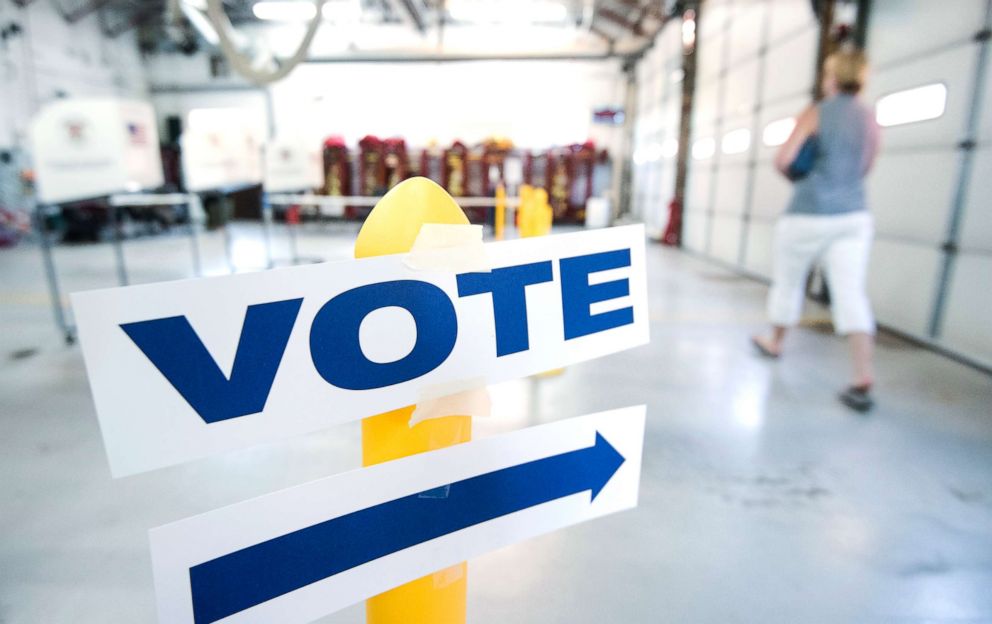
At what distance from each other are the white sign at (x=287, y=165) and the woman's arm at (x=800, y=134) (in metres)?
5.01

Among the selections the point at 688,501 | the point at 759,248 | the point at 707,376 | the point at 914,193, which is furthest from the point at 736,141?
the point at 688,501

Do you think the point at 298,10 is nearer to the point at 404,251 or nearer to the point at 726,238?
the point at 726,238

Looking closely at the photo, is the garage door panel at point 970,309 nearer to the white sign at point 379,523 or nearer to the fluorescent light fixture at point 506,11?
the white sign at point 379,523

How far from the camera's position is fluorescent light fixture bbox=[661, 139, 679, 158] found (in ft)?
30.0

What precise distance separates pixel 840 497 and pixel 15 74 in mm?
13714

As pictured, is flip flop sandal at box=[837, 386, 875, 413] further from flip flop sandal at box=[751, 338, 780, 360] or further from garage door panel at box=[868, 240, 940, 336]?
garage door panel at box=[868, 240, 940, 336]

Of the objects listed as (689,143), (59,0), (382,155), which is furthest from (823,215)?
(59,0)

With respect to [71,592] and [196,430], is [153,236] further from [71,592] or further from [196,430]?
[196,430]

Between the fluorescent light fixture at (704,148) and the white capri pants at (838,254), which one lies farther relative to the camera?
the fluorescent light fixture at (704,148)

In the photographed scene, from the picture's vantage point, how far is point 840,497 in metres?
1.79

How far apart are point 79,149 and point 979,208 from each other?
5.27 metres

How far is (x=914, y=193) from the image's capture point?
369 cm

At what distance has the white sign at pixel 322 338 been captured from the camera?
496 millimetres

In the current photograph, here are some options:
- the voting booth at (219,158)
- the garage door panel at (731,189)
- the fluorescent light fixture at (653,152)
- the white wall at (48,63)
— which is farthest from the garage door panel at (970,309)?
the white wall at (48,63)
